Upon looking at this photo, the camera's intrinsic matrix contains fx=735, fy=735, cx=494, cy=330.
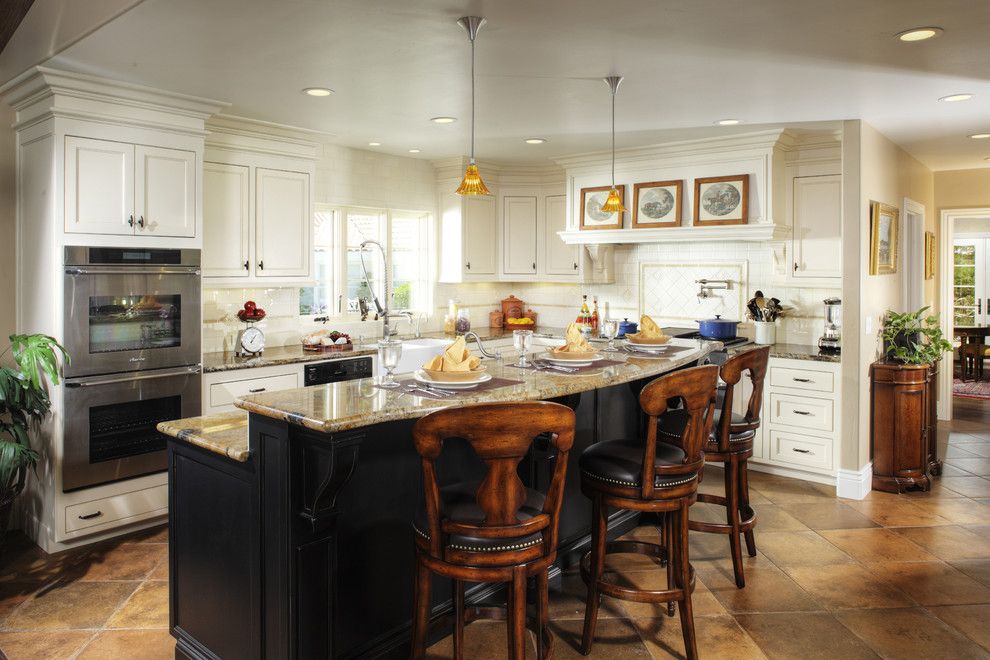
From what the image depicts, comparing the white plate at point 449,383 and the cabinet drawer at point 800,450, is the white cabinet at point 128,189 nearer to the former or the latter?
the white plate at point 449,383

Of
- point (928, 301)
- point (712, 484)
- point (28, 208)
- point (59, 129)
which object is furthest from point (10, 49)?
point (928, 301)

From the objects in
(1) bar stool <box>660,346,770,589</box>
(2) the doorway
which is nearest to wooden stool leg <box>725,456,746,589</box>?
(1) bar stool <box>660,346,770,589</box>

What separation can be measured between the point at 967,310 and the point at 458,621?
467 inches

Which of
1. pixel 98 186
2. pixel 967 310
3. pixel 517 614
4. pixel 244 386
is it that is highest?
pixel 98 186

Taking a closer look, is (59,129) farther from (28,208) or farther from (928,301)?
(928,301)

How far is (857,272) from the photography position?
4.86 metres

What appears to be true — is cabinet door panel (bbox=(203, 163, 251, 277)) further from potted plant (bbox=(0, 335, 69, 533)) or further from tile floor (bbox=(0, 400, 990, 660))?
tile floor (bbox=(0, 400, 990, 660))

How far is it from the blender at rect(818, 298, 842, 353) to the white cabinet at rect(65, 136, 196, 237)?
4425 millimetres

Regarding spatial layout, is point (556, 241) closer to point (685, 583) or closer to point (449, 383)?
point (449, 383)

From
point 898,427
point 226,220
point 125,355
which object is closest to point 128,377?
point 125,355

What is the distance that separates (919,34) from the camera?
311cm

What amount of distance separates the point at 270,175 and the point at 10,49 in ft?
5.40

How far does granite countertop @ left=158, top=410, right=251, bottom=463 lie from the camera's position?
2426mm

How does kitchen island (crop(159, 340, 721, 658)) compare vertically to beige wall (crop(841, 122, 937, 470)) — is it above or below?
below
